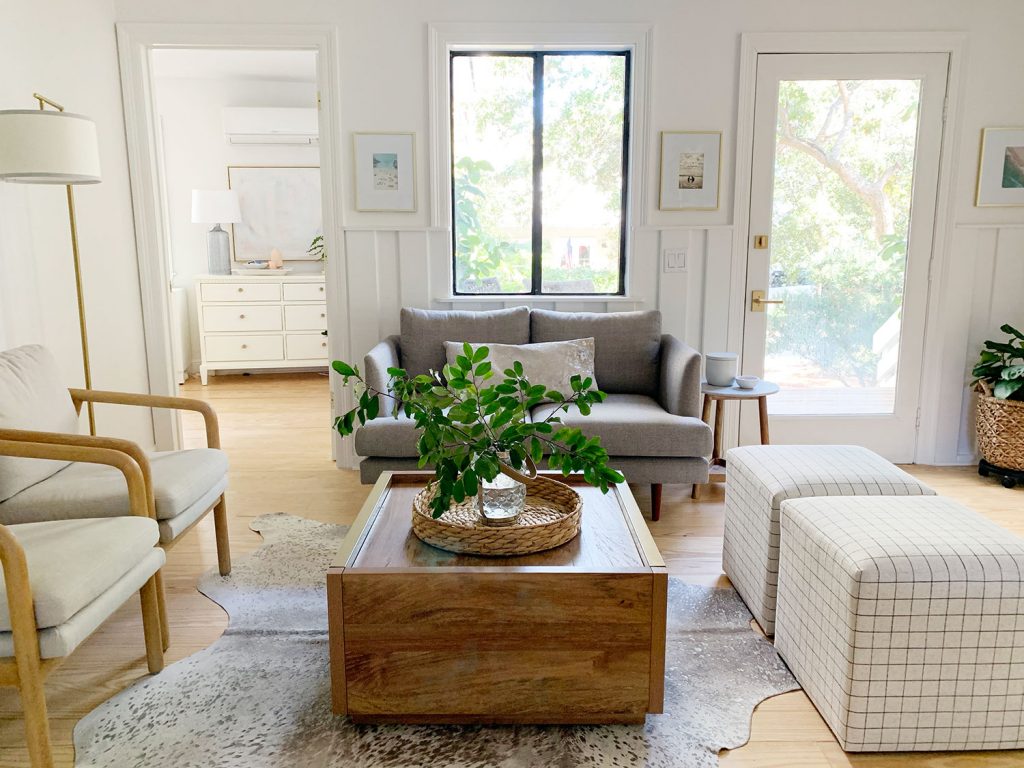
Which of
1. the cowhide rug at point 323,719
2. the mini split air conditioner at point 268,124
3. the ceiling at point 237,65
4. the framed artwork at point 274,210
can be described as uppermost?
the ceiling at point 237,65

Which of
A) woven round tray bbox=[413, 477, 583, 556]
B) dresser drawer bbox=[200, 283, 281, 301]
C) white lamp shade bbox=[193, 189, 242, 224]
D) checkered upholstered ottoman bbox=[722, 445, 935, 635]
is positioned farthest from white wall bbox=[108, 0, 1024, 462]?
white lamp shade bbox=[193, 189, 242, 224]

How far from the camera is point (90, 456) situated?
2.12 m

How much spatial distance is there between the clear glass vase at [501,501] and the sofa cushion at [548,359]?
1418 mm

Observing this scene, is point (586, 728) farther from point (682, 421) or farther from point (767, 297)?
point (767, 297)

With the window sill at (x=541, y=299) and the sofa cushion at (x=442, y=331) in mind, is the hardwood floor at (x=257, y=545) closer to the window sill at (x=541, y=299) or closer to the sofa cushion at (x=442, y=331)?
the sofa cushion at (x=442, y=331)

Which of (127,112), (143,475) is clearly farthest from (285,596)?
(127,112)

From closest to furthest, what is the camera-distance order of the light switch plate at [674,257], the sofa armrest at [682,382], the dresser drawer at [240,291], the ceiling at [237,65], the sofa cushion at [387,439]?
the sofa cushion at [387,439], the sofa armrest at [682,382], the light switch plate at [674,257], the ceiling at [237,65], the dresser drawer at [240,291]

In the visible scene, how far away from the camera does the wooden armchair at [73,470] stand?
2.25m

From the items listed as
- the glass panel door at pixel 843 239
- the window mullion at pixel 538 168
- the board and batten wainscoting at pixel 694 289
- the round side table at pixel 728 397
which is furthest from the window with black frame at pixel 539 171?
the round side table at pixel 728 397

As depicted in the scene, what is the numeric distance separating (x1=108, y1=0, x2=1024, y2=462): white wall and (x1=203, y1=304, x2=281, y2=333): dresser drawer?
8.14 feet

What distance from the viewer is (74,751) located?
1.88 metres

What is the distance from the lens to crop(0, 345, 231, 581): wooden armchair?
2252 millimetres

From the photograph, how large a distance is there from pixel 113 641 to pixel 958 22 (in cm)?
450

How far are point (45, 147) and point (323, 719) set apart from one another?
2.05 metres
